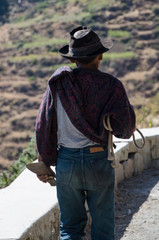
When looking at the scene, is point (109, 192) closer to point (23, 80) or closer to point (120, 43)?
point (23, 80)

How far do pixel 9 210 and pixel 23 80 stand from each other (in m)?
39.9

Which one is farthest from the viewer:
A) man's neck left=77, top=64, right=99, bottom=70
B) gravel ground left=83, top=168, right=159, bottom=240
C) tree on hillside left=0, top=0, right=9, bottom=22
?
tree on hillside left=0, top=0, right=9, bottom=22

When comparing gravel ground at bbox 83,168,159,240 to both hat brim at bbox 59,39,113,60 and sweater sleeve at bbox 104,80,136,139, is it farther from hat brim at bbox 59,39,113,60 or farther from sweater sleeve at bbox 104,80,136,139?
hat brim at bbox 59,39,113,60

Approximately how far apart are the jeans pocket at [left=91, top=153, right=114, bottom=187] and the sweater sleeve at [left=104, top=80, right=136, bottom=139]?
0.18m

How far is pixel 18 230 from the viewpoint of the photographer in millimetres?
2572

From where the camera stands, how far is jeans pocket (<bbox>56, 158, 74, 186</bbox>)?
2.52 metres

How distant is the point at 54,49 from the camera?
147 ft

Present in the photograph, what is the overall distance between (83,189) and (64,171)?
150mm

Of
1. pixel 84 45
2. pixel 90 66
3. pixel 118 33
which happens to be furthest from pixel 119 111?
pixel 118 33

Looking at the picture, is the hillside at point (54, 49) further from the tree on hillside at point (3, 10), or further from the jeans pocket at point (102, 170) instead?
the jeans pocket at point (102, 170)

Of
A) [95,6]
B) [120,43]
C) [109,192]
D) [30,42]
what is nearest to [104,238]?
[109,192]

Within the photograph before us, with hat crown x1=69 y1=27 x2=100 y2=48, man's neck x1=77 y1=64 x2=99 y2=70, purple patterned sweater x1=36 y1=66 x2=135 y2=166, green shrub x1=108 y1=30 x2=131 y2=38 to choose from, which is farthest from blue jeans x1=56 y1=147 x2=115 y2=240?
green shrub x1=108 y1=30 x2=131 y2=38

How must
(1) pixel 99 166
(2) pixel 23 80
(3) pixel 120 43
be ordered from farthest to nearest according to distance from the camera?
1. (3) pixel 120 43
2. (2) pixel 23 80
3. (1) pixel 99 166

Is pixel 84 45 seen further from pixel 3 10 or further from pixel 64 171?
→ pixel 3 10
